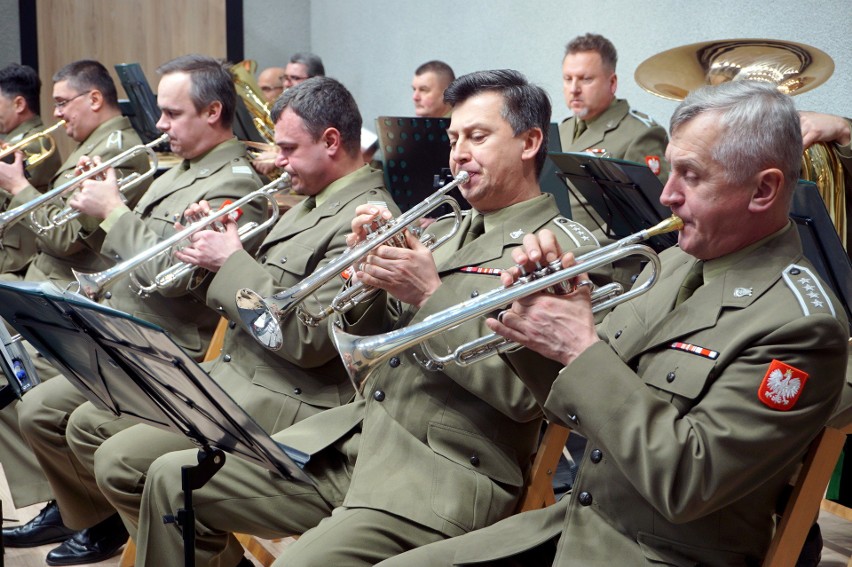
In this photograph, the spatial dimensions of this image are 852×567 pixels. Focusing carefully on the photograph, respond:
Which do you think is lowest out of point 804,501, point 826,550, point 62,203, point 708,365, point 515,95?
point 826,550

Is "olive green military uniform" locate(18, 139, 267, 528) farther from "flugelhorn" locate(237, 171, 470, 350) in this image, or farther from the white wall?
the white wall

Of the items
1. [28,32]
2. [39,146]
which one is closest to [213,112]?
[39,146]

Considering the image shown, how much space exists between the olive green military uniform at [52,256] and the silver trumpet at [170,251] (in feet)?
2.38

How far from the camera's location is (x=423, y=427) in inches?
87.7

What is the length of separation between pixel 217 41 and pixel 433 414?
724 centimetres

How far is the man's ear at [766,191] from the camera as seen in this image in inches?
65.8

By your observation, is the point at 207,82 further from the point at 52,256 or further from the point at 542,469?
the point at 542,469

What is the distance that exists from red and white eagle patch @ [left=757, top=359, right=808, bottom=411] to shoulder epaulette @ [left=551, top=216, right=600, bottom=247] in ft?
2.35

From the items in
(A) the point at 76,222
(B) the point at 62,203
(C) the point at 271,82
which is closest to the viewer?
(A) the point at 76,222

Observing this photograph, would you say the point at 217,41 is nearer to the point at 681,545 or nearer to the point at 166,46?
the point at 166,46

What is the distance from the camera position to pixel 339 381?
2770 mm

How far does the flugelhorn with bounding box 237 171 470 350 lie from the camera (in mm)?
2287

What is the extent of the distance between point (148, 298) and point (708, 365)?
7.23 feet

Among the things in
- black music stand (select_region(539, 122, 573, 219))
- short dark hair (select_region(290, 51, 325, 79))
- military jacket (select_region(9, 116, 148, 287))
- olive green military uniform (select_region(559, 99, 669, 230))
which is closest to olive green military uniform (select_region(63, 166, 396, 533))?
black music stand (select_region(539, 122, 573, 219))
